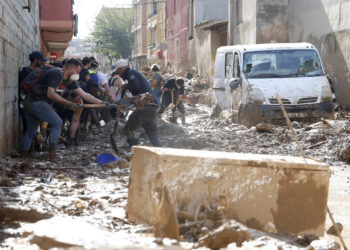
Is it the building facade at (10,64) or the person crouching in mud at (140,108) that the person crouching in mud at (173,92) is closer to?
the building facade at (10,64)

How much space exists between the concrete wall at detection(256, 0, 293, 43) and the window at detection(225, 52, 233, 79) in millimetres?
8283

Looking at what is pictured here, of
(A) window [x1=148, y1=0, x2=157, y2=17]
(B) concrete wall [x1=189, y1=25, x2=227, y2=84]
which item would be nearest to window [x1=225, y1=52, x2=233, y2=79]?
(B) concrete wall [x1=189, y1=25, x2=227, y2=84]

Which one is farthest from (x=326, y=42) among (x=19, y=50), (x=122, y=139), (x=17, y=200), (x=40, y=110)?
(x=17, y=200)

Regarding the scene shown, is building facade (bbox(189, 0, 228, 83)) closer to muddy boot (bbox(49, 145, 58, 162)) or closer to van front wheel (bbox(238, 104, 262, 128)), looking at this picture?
van front wheel (bbox(238, 104, 262, 128))

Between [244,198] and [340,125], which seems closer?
[244,198]

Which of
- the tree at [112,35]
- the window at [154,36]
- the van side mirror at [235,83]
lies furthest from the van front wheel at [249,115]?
the tree at [112,35]

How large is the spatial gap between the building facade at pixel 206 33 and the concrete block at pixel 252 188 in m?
22.9

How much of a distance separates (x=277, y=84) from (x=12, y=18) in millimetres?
5713

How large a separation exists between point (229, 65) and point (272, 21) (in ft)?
29.1

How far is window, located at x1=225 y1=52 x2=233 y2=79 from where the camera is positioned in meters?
13.3

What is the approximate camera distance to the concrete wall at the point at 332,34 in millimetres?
17031

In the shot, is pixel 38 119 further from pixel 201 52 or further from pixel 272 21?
pixel 201 52

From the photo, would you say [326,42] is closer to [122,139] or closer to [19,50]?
[122,139]

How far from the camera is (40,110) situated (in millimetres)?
8000
